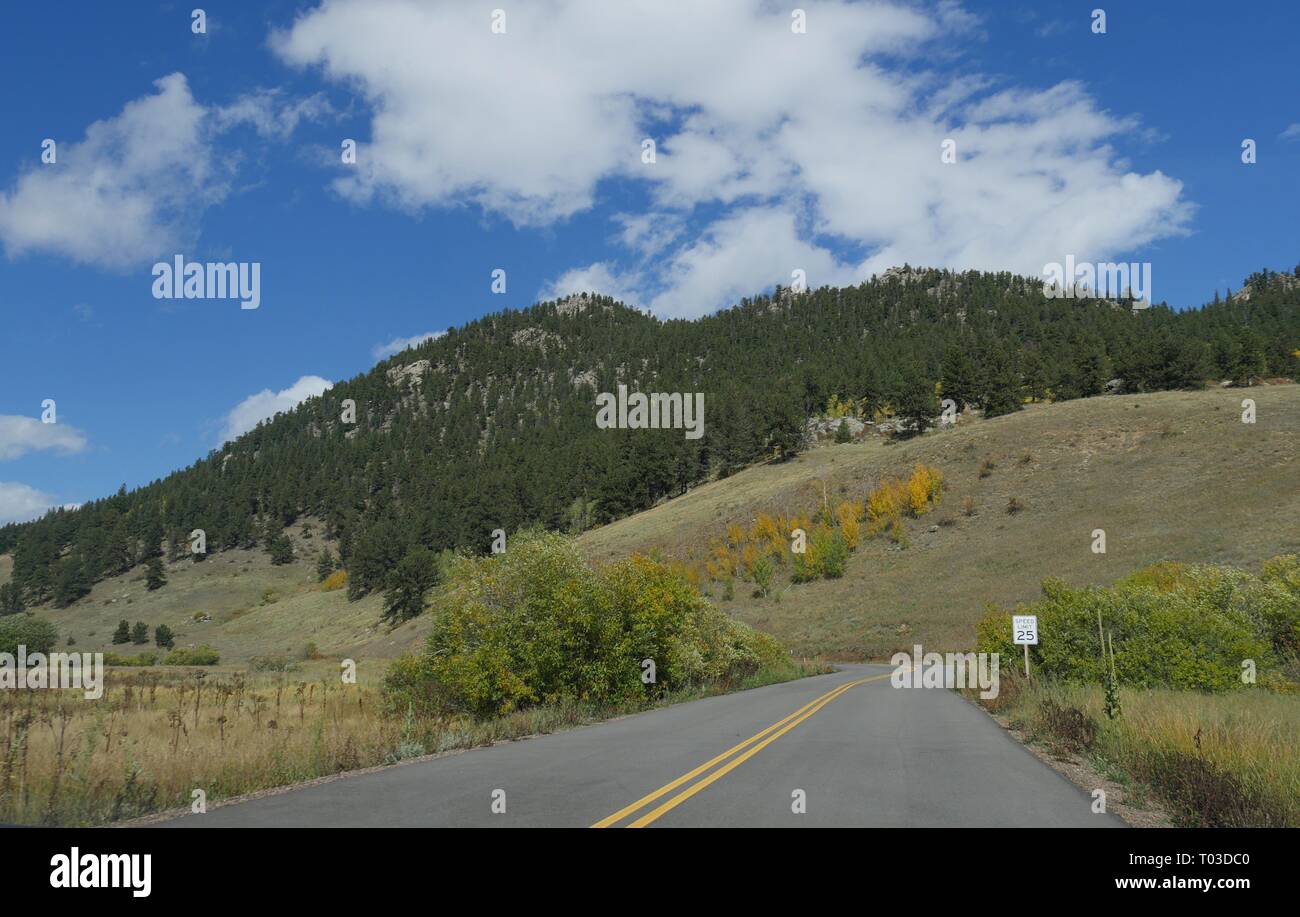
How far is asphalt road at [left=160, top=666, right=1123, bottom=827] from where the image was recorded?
7.22 meters

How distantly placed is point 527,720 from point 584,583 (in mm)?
4617

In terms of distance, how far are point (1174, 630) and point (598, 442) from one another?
4352 inches

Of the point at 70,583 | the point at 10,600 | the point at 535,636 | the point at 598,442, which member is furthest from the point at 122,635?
the point at 535,636

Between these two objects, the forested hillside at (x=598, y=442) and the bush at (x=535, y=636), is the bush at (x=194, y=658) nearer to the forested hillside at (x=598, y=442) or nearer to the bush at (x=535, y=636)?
the forested hillside at (x=598, y=442)

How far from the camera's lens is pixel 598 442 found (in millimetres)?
127625

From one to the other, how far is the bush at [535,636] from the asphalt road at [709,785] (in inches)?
114

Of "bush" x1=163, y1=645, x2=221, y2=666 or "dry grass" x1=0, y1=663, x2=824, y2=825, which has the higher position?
"dry grass" x1=0, y1=663, x2=824, y2=825

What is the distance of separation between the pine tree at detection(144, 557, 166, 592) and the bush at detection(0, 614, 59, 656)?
286 ft

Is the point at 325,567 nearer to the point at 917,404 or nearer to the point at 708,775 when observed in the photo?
the point at 917,404

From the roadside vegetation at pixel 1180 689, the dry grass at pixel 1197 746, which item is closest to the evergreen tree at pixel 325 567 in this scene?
the roadside vegetation at pixel 1180 689

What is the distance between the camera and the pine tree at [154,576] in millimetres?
121750

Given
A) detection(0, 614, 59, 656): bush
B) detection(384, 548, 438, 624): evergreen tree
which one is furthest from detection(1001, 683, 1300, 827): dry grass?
detection(384, 548, 438, 624): evergreen tree

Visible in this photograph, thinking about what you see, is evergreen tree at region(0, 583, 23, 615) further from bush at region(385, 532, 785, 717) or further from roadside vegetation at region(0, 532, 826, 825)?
bush at region(385, 532, 785, 717)

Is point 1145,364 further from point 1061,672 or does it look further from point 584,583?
point 584,583
